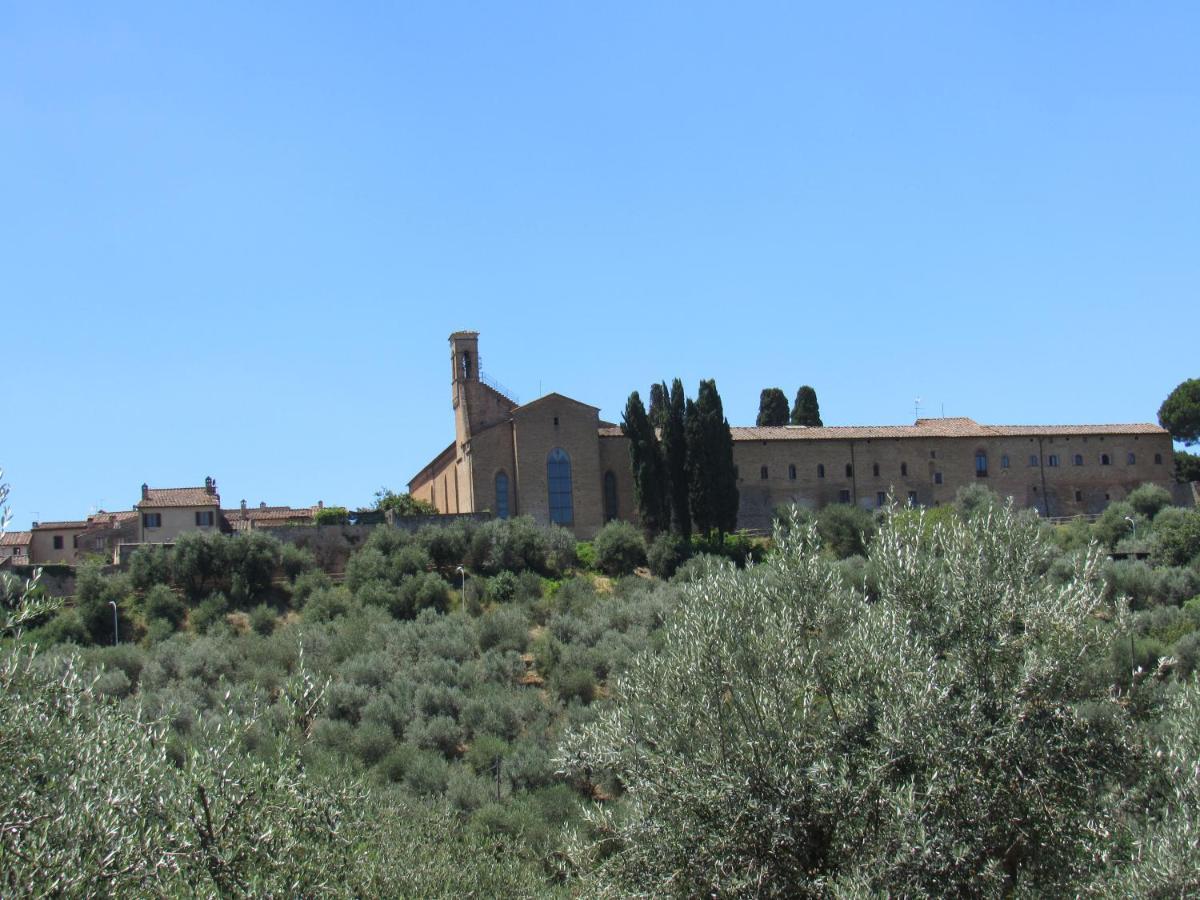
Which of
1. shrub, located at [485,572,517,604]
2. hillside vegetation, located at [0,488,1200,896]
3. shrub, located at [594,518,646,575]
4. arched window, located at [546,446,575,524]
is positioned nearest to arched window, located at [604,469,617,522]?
arched window, located at [546,446,575,524]

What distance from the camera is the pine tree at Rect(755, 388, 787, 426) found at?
5653 cm

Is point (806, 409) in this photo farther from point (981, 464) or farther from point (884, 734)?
point (884, 734)

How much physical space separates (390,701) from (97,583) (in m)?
13.0

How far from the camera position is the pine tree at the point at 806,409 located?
5541 centimetres

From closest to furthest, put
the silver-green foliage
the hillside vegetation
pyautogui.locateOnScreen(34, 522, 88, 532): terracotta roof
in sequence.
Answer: the hillside vegetation
the silver-green foliage
pyautogui.locateOnScreen(34, 522, 88, 532): terracotta roof

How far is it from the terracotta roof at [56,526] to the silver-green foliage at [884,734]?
44.7 metres

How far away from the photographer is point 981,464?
50250 mm

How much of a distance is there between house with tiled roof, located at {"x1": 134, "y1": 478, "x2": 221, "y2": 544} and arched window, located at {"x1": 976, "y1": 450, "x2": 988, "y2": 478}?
2829 cm

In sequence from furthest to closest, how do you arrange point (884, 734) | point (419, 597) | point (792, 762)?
point (419, 597) < point (792, 762) < point (884, 734)

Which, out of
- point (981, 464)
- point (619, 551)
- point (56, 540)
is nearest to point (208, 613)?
point (619, 551)

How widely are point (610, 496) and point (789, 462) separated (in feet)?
23.2

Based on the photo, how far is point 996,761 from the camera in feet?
34.4

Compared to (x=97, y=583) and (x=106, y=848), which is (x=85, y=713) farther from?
(x=97, y=583)

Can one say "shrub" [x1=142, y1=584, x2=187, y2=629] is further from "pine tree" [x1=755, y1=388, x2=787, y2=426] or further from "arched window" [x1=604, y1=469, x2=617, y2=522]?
"pine tree" [x1=755, y1=388, x2=787, y2=426]
